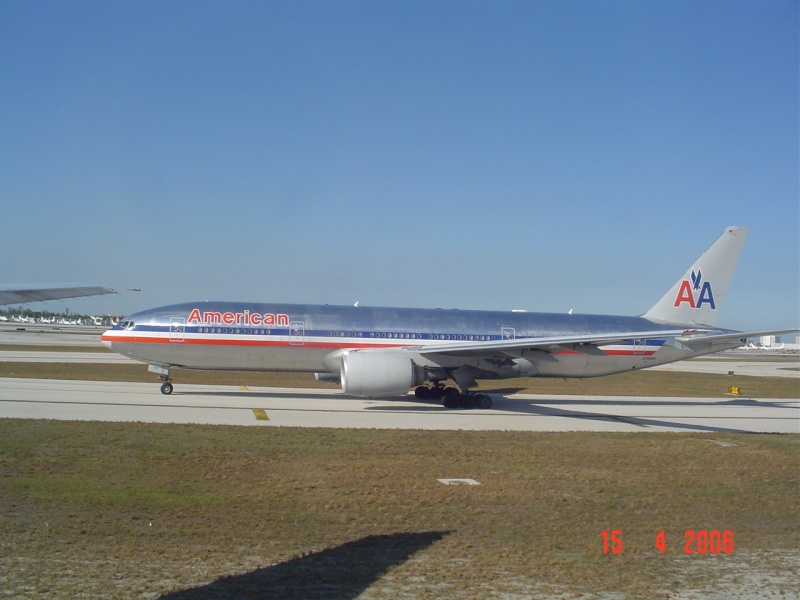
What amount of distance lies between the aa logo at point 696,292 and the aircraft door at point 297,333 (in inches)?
632

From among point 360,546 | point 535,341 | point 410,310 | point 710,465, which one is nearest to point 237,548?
point 360,546

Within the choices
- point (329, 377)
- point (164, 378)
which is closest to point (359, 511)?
point (329, 377)

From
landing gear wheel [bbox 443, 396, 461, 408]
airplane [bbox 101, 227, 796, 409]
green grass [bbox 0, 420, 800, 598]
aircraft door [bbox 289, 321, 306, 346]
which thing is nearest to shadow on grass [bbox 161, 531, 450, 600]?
green grass [bbox 0, 420, 800, 598]

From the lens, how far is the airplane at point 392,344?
24.8 m

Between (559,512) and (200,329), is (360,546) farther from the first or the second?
(200,329)

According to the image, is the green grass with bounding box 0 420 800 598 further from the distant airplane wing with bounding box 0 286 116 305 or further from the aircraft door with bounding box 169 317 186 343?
the aircraft door with bounding box 169 317 186 343

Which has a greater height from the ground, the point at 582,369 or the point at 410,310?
the point at 410,310

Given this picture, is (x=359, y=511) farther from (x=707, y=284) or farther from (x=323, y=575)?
(x=707, y=284)

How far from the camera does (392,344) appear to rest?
27.4 meters

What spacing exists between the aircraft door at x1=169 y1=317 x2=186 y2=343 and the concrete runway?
2.01 metres

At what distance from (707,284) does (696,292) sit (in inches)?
22.1

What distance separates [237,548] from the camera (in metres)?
8.10

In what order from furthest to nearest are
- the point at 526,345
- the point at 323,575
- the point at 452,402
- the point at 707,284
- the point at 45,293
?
the point at 707,284 → the point at 452,402 → the point at 526,345 → the point at 323,575 → the point at 45,293

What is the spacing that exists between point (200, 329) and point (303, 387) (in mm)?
7005
